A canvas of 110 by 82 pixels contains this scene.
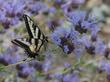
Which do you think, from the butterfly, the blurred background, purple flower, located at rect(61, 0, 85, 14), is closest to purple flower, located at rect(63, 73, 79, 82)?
the blurred background

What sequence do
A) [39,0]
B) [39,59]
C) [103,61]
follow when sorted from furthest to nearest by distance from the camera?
[39,0]
[103,61]
[39,59]

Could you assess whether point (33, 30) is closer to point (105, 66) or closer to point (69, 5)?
point (105, 66)

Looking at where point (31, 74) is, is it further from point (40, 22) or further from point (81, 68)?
point (40, 22)

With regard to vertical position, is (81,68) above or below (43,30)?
below

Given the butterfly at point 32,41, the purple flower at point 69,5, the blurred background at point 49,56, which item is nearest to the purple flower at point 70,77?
the blurred background at point 49,56

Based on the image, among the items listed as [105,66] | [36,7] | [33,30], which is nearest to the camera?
[33,30]

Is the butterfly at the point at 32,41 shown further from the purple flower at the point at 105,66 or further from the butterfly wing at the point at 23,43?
the purple flower at the point at 105,66

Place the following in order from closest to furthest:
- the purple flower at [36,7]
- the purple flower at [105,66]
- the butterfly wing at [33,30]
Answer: the butterfly wing at [33,30] < the purple flower at [105,66] < the purple flower at [36,7]

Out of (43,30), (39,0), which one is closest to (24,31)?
(43,30)

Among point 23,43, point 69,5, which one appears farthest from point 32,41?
point 69,5
